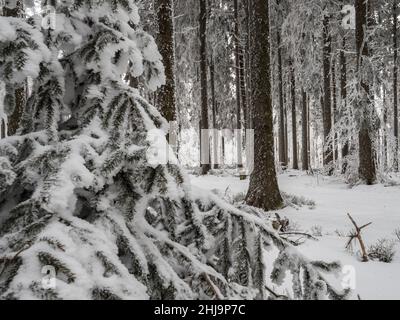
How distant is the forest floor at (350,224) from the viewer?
164 inches

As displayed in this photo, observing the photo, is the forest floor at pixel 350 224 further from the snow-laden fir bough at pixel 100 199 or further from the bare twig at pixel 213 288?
the bare twig at pixel 213 288

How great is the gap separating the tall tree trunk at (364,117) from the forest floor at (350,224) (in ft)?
2.09

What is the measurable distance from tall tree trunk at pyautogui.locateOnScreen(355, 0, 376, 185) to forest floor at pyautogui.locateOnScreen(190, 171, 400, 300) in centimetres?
64

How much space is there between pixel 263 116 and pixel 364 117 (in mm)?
4702

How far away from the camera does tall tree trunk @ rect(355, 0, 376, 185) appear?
37.7 ft

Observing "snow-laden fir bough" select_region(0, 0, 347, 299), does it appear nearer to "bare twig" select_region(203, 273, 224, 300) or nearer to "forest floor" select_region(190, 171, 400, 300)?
"bare twig" select_region(203, 273, 224, 300)

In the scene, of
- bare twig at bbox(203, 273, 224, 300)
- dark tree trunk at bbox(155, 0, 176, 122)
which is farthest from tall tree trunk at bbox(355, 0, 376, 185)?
bare twig at bbox(203, 273, 224, 300)

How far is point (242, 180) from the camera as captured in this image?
50.4ft

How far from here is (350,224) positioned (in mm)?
6969

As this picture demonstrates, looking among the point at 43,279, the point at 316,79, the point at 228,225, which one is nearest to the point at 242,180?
the point at 316,79

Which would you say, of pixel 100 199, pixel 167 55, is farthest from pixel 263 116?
pixel 100 199

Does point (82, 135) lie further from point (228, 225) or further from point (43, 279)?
point (228, 225)

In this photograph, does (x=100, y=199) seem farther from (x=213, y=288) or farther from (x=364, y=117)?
(x=364, y=117)
